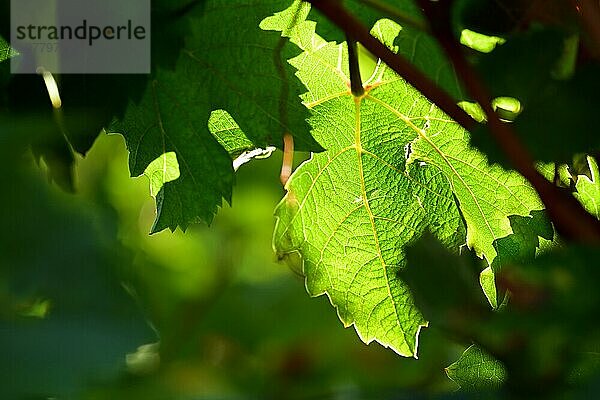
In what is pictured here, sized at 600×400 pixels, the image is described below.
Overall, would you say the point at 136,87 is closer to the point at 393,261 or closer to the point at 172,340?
the point at 393,261

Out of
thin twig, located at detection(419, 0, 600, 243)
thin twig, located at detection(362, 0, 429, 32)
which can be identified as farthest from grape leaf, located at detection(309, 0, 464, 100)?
thin twig, located at detection(419, 0, 600, 243)

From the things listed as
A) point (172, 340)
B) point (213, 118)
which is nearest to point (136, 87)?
point (213, 118)

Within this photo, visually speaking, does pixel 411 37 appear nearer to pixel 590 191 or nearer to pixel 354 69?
pixel 354 69

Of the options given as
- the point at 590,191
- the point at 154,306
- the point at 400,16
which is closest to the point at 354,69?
the point at 400,16

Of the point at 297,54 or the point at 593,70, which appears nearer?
the point at 593,70

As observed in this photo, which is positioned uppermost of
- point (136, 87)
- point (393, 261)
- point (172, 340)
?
point (136, 87)
